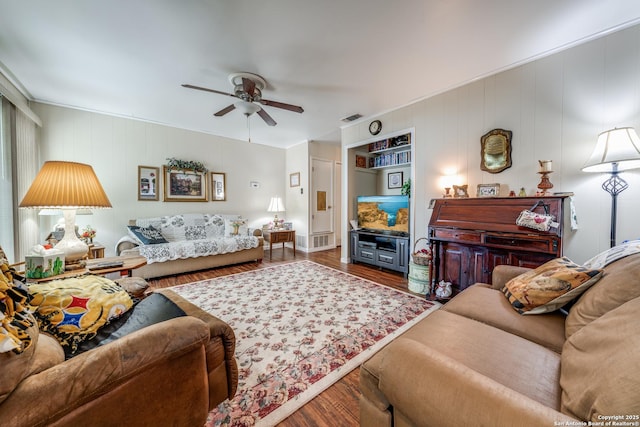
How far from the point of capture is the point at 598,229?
6.90 ft

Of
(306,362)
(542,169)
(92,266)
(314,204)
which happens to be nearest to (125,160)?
(92,266)

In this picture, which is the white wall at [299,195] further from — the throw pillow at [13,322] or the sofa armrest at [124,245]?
the throw pillow at [13,322]

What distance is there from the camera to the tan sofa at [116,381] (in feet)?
2.06

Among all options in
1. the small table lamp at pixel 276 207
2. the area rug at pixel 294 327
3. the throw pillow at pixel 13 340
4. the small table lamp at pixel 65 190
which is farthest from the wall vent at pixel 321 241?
the throw pillow at pixel 13 340

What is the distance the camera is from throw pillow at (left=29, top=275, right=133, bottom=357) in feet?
3.27

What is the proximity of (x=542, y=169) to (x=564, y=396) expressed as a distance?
7.41 feet

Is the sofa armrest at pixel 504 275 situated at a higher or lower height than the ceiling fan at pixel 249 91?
lower

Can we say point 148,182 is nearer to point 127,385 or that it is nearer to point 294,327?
point 294,327

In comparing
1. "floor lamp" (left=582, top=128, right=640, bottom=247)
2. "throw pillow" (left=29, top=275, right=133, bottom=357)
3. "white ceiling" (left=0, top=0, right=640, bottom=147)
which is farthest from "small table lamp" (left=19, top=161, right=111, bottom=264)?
"floor lamp" (left=582, top=128, right=640, bottom=247)

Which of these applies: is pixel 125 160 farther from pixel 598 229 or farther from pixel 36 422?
pixel 598 229

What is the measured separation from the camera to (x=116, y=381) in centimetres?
77

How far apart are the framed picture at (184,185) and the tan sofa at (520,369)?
4.73 metres

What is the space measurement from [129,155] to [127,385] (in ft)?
14.9

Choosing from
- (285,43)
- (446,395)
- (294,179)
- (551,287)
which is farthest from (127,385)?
(294,179)
